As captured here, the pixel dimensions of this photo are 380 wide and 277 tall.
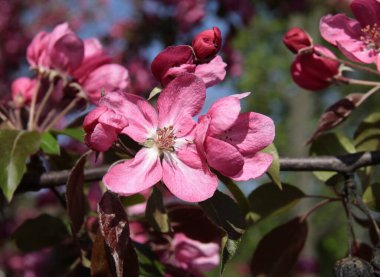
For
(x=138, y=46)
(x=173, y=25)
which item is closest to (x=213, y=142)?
(x=173, y=25)

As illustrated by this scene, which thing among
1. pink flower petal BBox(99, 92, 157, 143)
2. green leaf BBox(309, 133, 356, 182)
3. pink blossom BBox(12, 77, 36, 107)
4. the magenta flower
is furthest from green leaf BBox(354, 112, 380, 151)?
pink blossom BBox(12, 77, 36, 107)

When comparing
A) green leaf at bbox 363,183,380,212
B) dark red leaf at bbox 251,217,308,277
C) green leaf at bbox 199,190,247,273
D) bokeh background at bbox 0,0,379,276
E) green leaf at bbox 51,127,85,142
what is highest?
green leaf at bbox 199,190,247,273

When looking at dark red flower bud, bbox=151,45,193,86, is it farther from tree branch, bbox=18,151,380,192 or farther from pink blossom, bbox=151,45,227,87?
tree branch, bbox=18,151,380,192

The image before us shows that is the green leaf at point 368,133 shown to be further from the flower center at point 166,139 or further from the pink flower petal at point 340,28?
the flower center at point 166,139

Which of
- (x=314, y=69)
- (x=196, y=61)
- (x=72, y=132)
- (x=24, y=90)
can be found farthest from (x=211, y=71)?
(x=24, y=90)

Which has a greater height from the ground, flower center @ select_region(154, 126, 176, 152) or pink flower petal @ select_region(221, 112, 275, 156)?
pink flower petal @ select_region(221, 112, 275, 156)

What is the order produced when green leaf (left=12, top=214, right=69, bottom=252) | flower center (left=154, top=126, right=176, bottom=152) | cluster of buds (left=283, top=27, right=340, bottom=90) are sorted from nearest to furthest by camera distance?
flower center (left=154, top=126, right=176, bottom=152) < cluster of buds (left=283, top=27, right=340, bottom=90) < green leaf (left=12, top=214, right=69, bottom=252)
